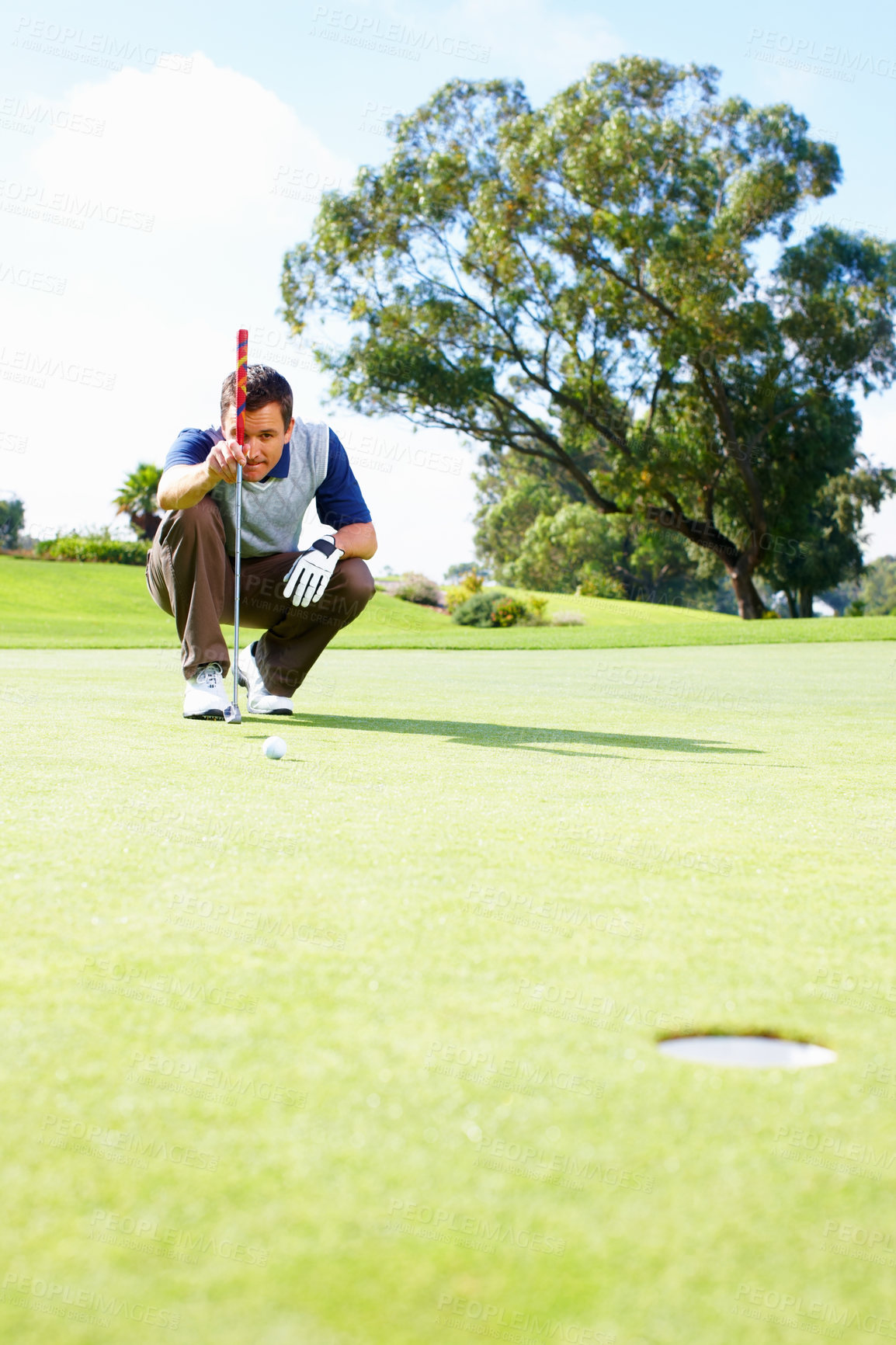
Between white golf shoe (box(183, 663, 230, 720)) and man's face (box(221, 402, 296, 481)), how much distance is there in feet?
2.76

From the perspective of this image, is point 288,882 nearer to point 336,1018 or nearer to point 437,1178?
point 336,1018

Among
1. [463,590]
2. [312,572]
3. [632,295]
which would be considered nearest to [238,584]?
[312,572]

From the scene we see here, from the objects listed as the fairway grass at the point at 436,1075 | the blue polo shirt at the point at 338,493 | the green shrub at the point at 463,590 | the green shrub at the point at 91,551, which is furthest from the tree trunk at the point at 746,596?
the fairway grass at the point at 436,1075

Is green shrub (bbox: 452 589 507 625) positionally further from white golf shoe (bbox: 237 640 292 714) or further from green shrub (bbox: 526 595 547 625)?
white golf shoe (bbox: 237 640 292 714)

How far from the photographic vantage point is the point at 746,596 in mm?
33594

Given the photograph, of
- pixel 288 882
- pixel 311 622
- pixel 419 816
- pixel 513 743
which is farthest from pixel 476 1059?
pixel 311 622

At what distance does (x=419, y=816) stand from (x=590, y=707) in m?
3.92

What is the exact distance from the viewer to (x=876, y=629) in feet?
64.3

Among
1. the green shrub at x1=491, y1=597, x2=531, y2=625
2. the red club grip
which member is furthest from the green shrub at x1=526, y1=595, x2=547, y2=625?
the red club grip

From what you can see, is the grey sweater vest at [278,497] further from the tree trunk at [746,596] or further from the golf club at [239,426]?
the tree trunk at [746,596]

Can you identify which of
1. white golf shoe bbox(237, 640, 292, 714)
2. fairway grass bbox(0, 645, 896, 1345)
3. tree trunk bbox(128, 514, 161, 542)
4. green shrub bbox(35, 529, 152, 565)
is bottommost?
fairway grass bbox(0, 645, 896, 1345)

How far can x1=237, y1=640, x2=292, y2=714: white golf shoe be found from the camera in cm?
520

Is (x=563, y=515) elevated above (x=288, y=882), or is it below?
above

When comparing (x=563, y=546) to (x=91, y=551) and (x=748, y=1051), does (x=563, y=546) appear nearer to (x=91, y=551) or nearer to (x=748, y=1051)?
(x=91, y=551)
